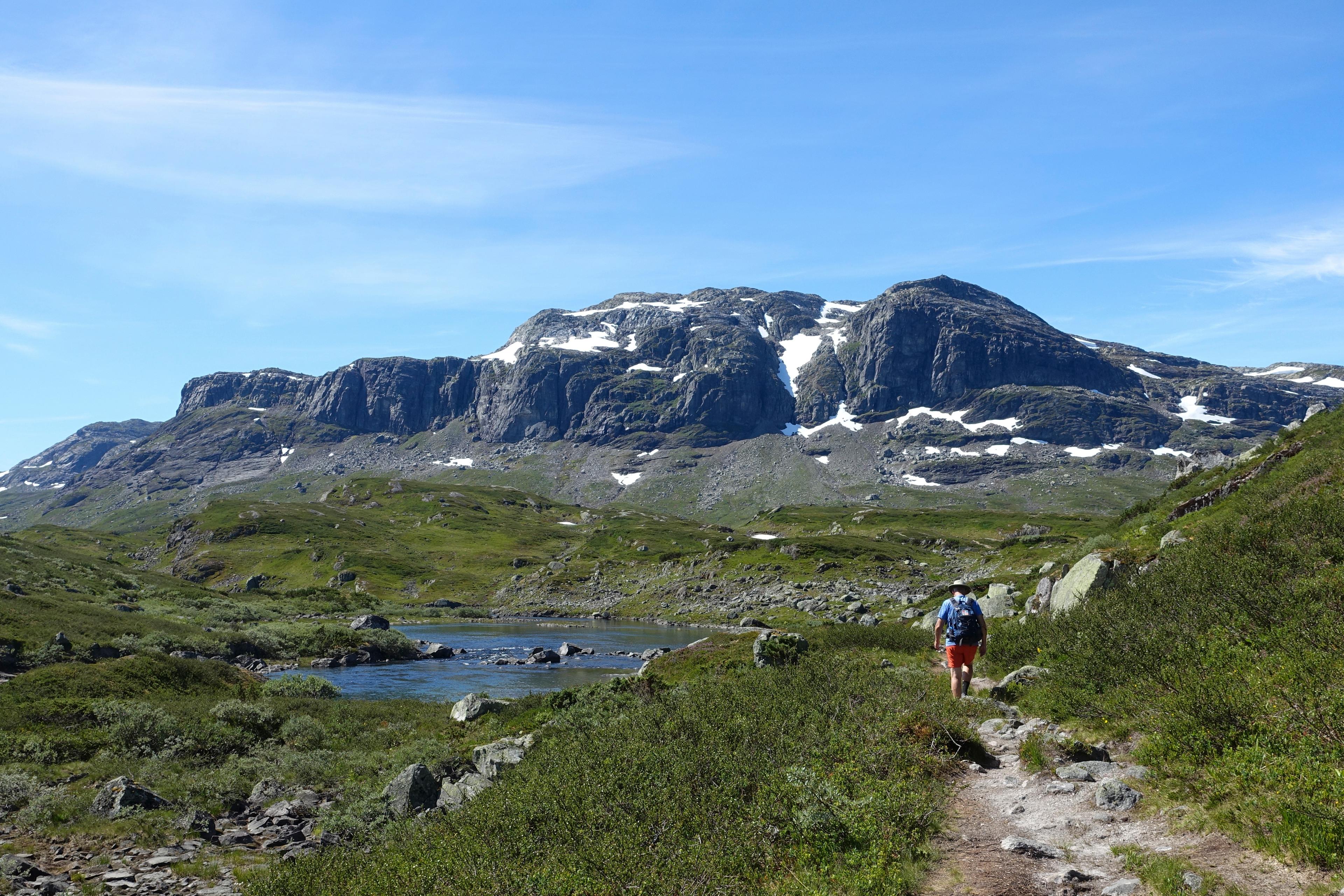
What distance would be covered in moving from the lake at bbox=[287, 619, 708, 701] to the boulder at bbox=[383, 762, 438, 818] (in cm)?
1672

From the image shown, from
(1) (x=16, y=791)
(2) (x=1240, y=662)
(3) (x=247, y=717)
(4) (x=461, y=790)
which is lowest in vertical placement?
(3) (x=247, y=717)

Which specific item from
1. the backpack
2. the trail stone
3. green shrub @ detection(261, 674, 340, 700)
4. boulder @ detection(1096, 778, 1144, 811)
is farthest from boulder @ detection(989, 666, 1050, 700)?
Answer: green shrub @ detection(261, 674, 340, 700)

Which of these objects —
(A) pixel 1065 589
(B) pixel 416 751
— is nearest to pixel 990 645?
(A) pixel 1065 589

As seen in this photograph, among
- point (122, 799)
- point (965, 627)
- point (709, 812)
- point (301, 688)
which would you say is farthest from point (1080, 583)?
point (301, 688)

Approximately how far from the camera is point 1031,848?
895cm

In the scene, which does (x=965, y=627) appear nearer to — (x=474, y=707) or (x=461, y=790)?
(x=461, y=790)

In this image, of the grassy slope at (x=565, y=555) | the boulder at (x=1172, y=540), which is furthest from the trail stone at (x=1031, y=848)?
→ the grassy slope at (x=565, y=555)

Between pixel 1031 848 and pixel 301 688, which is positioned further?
pixel 301 688

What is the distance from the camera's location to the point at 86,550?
174 m

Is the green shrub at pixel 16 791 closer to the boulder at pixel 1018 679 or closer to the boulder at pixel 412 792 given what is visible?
the boulder at pixel 412 792

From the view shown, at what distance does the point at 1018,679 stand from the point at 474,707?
2503 centimetres

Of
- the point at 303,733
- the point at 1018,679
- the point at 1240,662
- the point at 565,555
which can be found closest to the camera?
the point at 1240,662

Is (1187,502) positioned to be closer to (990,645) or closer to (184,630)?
(990,645)

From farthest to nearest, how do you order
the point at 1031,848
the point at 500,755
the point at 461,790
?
the point at 500,755 < the point at 461,790 < the point at 1031,848
